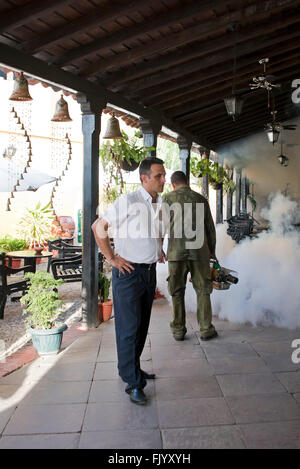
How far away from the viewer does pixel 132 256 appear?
3.02 meters

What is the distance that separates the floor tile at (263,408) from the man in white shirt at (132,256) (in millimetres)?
606

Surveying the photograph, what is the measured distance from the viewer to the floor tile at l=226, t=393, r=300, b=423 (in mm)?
2746

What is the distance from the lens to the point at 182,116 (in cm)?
737

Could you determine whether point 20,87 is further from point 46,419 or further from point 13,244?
point 13,244

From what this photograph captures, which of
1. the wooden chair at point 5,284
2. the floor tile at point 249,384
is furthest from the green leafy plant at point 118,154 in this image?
the floor tile at point 249,384

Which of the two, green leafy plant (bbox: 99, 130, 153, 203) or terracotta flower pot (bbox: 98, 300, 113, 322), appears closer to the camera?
terracotta flower pot (bbox: 98, 300, 113, 322)

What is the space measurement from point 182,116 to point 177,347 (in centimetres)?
434

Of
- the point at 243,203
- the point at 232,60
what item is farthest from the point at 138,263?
the point at 243,203

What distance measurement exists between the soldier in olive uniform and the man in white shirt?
1.19m

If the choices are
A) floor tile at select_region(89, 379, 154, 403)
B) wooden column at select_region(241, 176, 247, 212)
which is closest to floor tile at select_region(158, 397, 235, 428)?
floor tile at select_region(89, 379, 154, 403)

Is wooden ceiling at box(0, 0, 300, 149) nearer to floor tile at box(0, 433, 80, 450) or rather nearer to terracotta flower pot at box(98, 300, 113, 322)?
terracotta flower pot at box(98, 300, 113, 322)

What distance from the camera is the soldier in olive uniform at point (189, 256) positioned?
14.0 ft

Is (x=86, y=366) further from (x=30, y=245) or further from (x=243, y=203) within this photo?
(x=243, y=203)
